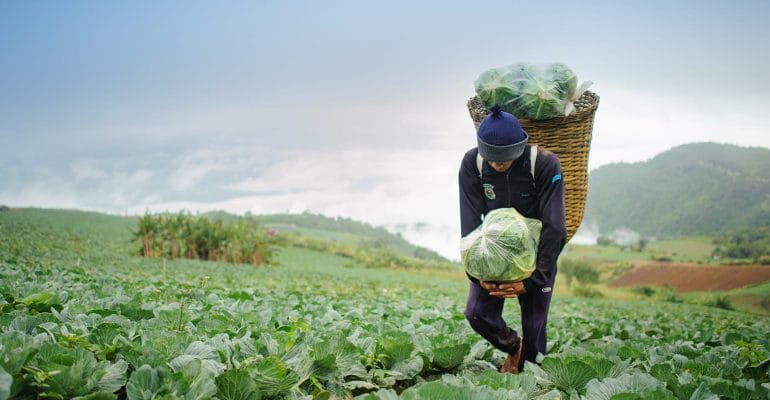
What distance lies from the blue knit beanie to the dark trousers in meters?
0.97

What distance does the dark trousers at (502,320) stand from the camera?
4020 millimetres

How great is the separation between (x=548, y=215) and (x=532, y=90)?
88 centimetres

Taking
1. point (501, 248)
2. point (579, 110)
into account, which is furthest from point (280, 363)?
point (579, 110)

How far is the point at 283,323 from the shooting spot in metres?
4.84

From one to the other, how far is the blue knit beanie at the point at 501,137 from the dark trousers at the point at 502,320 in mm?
972

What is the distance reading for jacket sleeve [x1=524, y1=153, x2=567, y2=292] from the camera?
3756 millimetres

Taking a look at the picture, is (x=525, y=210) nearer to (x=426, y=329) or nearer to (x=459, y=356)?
(x=459, y=356)

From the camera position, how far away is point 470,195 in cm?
404

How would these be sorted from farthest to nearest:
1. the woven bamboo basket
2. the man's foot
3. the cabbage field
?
the man's foot, the woven bamboo basket, the cabbage field

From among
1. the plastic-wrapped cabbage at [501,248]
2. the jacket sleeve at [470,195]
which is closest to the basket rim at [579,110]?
the jacket sleeve at [470,195]

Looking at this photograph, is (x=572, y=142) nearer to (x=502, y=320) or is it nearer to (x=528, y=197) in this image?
(x=528, y=197)

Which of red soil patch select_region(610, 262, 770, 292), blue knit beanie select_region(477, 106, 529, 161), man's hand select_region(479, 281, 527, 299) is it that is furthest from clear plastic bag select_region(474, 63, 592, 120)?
red soil patch select_region(610, 262, 770, 292)

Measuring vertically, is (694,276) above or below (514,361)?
below

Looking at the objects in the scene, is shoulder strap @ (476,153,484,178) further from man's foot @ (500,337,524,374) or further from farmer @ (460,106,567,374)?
man's foot @ (500,337,524,374)
